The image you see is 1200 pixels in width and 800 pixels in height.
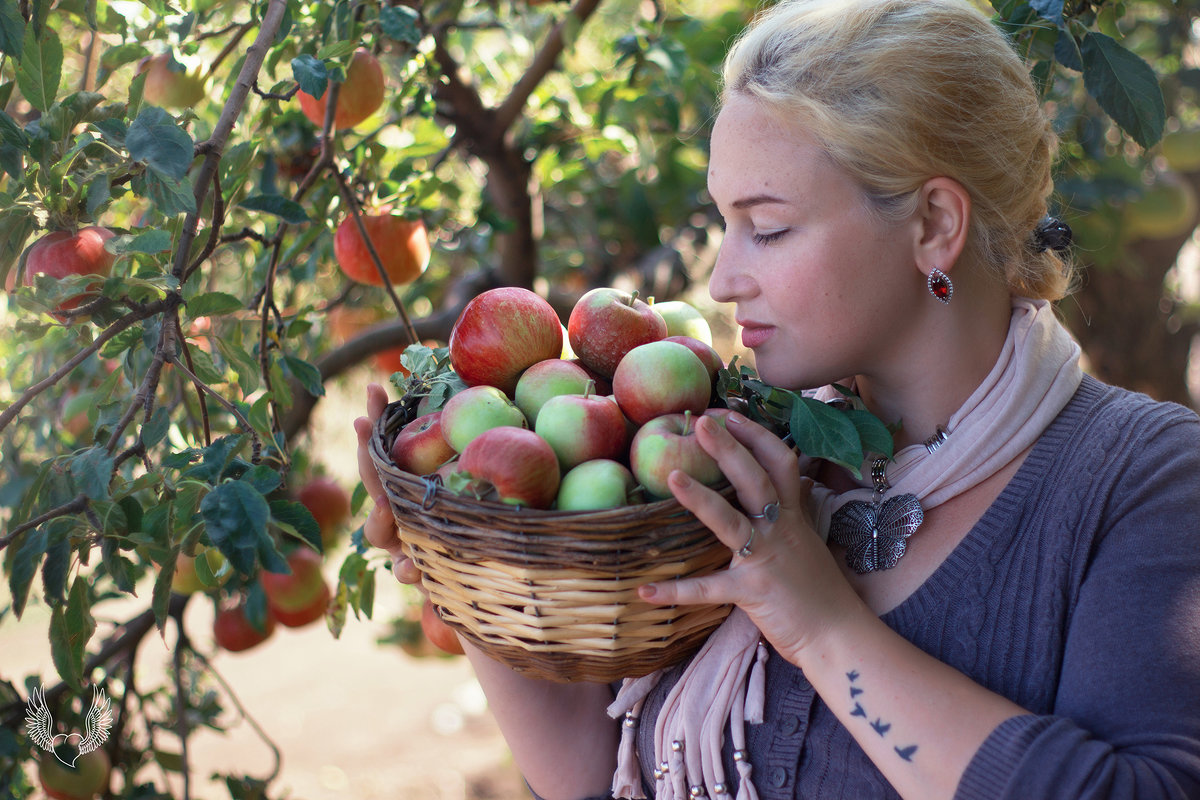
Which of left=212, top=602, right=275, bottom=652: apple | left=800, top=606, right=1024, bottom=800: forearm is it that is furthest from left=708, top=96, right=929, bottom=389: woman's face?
left=212, top=602, right=275, bottom=652: apple

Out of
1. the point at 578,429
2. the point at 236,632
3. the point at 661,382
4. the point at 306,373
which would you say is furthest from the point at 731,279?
the point at 236,632

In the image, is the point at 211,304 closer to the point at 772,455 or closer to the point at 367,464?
the point at 367,464

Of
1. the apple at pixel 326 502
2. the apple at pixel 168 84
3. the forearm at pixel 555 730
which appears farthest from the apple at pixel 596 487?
the apple at pixel 326 502

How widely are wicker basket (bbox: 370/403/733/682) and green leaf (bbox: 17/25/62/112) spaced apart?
0.63 meters

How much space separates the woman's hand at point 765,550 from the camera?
3.15ft

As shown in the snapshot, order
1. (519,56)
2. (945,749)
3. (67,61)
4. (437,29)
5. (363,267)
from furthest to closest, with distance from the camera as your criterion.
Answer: (519,56) < (67,61) < (437,29) < (363,267) < (945,749)

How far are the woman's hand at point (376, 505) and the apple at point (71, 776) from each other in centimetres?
84

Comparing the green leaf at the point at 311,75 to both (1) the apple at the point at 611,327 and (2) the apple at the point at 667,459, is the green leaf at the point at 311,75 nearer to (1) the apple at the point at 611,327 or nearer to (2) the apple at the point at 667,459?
(1) the apple at the point at 611,327

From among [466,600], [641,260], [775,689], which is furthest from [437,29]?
[775,689]

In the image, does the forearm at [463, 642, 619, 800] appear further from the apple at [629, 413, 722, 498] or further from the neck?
the neck

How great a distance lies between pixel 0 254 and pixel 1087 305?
9.49ft

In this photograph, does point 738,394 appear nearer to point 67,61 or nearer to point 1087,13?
point 1087,13

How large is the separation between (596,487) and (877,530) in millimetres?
437

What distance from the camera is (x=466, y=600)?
103 centimetres
